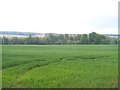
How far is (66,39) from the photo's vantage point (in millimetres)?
2354

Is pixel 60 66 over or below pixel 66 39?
below

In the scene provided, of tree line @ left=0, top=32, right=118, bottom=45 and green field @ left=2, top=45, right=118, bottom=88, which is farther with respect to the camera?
tree line @ left=0, top=32, right=118, bottom=45

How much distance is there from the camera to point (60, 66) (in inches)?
89.2

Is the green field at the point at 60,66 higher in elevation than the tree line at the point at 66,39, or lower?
lower

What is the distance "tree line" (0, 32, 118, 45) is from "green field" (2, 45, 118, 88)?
0.06 metres

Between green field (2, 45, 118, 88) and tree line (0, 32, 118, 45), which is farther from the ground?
tree line (0, 32, 118, 45)

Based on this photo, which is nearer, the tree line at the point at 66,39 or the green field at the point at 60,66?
the green field at the point at 60,66

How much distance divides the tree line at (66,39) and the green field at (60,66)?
6 centimetres

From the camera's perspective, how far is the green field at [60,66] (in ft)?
7.01

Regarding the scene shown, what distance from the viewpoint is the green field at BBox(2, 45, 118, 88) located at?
7.01 feet

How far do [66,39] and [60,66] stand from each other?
12.7 inches
